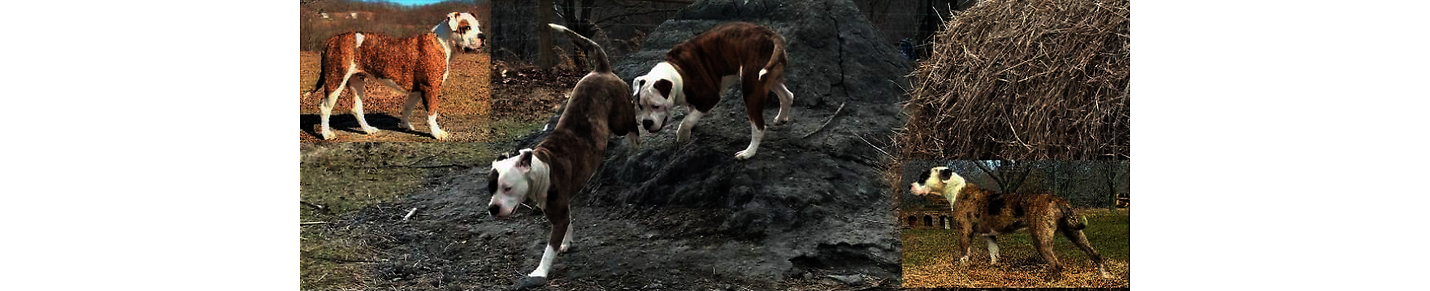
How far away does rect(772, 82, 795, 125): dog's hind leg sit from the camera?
6.47 m

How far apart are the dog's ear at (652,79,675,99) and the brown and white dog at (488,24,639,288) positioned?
10.6 inches

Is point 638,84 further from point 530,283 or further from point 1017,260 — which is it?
point 1017,260

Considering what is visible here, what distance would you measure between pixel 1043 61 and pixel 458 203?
10.4 feet

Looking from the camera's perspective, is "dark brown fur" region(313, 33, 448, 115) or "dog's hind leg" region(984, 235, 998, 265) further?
"dark brown fur" region(313, 33, 448, 115)

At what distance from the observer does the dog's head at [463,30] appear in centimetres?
669

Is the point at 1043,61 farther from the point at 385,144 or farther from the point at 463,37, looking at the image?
the point at 385,144

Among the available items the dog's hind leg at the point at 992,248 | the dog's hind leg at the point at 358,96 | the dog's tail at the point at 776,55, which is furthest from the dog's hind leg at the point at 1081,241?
the dog's hind leg at the point at 358,96

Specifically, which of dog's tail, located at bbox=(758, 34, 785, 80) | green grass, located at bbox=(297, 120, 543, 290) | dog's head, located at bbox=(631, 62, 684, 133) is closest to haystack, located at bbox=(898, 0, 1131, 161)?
dog's tail, located at bbox=(758, 34, 785, 80)

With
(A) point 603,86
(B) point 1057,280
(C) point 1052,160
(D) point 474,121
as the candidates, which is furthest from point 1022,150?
(D) point 474,121

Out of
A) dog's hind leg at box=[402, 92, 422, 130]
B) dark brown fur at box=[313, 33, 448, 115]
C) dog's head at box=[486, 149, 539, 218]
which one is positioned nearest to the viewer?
dog's head at box=[486, 149, 539, 218]

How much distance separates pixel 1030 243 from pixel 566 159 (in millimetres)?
2290

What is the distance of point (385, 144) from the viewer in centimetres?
685

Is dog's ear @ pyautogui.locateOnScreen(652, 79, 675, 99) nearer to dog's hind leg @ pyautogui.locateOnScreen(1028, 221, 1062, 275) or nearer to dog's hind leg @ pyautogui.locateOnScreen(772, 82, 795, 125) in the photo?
dog's hind leg @ pyautogui.locateOnScreen(772, 82, 795, 125)

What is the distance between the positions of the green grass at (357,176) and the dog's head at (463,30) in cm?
48
